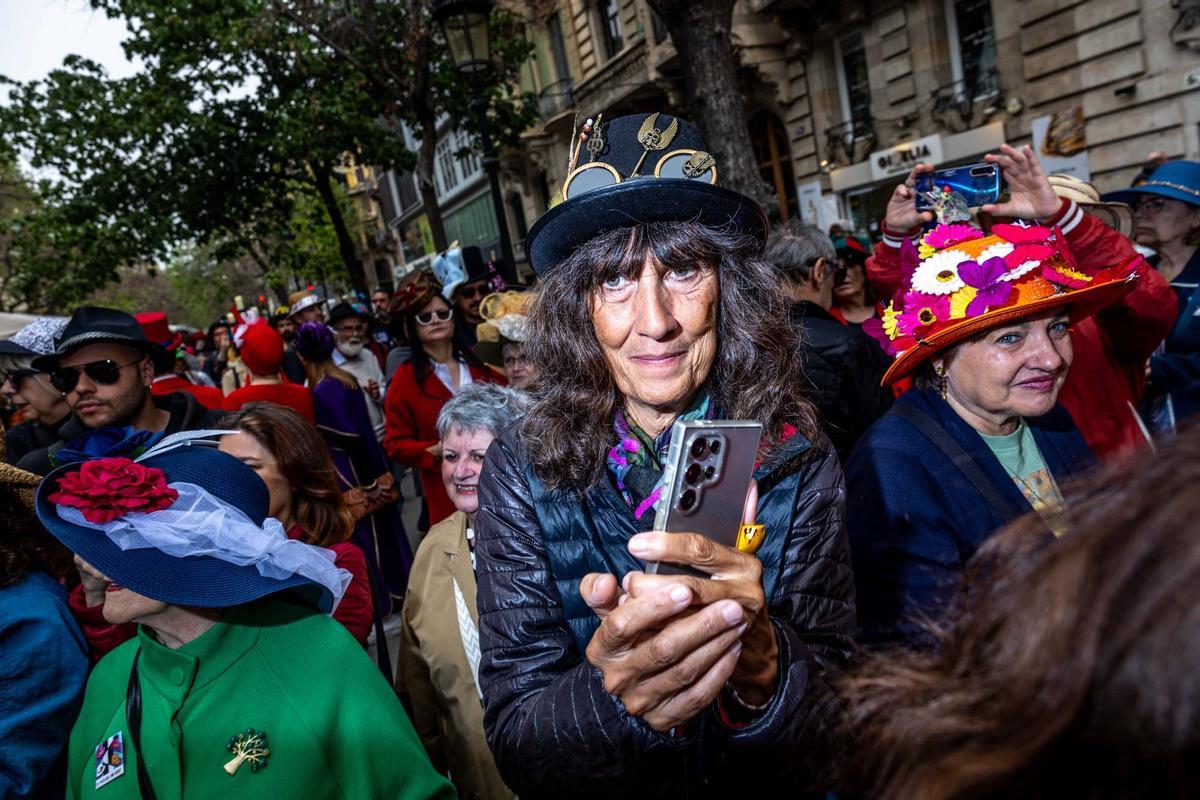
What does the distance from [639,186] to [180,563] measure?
139 cm

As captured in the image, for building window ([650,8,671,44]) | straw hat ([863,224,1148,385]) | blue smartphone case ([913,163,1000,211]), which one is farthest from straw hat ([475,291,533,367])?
building window ([650,8,671,44])

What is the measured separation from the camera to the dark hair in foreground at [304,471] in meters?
2.96

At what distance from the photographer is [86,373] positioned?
3586mm

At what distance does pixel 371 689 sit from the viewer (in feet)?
6.03

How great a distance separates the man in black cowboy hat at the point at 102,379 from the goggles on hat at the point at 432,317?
1.67 metres

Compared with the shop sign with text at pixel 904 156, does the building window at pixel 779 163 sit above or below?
above

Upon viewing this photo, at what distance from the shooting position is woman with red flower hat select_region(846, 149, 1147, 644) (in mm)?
2016

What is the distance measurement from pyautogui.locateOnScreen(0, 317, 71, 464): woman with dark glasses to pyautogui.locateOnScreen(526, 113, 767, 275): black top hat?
3.54m

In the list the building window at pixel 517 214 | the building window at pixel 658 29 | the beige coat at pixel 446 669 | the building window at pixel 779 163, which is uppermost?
the building window at pixel 658 29

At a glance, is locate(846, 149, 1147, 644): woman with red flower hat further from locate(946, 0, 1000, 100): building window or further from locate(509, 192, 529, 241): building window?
locate(509, 192, 529, 241): building window

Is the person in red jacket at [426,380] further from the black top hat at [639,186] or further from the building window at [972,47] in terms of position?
the building window at [972,47]

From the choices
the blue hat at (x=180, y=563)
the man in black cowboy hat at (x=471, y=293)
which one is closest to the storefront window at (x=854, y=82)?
the man in black cowboy hat at (x=471, y=293)

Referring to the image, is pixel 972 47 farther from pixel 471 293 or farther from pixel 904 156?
pixel 471 293

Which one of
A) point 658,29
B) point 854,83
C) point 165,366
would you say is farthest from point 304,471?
point 658,29
